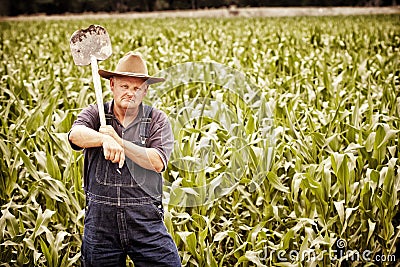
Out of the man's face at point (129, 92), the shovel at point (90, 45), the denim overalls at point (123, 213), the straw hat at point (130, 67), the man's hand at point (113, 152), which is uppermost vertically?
the shovel at point (90, 45)

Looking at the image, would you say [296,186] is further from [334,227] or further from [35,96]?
[35,96]

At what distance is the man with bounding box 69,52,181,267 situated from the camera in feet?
5.20

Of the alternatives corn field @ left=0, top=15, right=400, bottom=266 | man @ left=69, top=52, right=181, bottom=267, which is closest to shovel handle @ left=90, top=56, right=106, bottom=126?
man @ left=69, top=52, right=181, bottom=267

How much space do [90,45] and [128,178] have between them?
0.42m

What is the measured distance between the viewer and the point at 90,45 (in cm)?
164

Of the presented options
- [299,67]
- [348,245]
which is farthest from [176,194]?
[299,67]

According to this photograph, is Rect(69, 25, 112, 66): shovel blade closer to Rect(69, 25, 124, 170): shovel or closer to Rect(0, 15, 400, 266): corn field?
Rect(69, 25, 124, 170): shovel

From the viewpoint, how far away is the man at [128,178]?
158 cm

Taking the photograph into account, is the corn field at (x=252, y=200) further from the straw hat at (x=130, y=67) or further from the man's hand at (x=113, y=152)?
the man's hand at (x=113, y=152)

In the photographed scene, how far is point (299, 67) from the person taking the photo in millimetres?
7219

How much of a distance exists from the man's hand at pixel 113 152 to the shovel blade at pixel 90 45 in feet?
1.02

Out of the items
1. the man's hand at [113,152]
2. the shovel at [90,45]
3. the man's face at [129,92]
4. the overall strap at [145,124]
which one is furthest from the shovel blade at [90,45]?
the man's hand at [113,152]

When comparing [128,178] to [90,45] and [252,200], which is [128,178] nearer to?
[90,45]

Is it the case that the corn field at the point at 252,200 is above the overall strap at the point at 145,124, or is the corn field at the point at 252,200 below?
below
